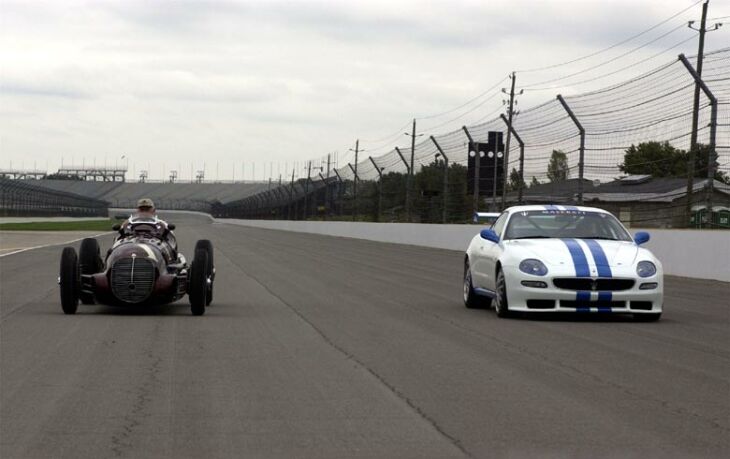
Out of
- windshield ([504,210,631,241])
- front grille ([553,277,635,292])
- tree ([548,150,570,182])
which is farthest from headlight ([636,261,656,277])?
tree ([548,150,570,182])

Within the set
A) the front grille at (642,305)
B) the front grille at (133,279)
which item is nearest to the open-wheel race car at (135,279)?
the front grille at (133,279)

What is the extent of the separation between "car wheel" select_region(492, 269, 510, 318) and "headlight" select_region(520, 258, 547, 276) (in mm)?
265

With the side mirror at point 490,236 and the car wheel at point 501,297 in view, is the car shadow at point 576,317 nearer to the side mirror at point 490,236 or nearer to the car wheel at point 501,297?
the car wheel at point 501,297

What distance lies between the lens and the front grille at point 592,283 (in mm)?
12172

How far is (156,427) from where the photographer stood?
20.7 ft

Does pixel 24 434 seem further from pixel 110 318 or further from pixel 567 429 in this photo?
pixel 110 318

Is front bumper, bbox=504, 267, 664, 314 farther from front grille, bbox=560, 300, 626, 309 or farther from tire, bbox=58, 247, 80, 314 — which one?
tire, bbox=58, 247, 80, 314

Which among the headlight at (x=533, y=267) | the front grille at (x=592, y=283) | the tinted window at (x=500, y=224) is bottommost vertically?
the front grille at (x=592, y=283)

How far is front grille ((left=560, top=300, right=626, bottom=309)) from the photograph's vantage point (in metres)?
12.2

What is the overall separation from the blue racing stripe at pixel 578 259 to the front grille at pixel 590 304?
29 centimetres

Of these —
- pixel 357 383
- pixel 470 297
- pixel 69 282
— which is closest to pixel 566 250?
pixel 470 297

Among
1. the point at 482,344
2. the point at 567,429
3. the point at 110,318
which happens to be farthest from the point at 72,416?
the point at 110,318

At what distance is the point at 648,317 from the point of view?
12.8 meters

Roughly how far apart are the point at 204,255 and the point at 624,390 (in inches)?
255
